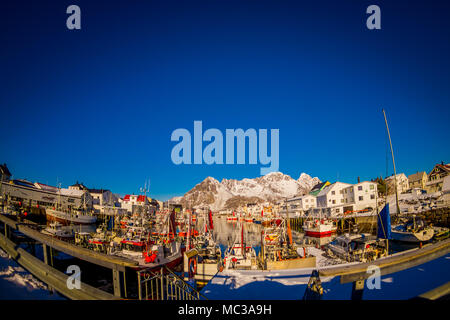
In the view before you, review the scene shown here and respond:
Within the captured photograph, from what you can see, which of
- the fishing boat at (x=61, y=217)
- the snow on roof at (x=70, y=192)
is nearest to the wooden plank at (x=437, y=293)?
the fishing boat at (x=61, y=217)

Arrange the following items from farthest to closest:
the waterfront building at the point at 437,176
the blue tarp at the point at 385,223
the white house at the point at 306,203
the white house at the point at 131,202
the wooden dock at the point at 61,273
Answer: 1. the white house at the point at 131,202
2. the white house at the point at 306,203
3. the waterfront building at the point at 437,176
4. the blue tarp at the point at 385,223
5. the wooden dock at the point at 61,273

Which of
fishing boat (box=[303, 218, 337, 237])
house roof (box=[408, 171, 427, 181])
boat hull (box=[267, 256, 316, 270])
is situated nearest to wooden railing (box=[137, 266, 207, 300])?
boat hull (box=[267, 256, 316, 270])

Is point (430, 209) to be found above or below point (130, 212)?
above

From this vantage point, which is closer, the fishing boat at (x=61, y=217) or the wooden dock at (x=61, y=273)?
the wooden dock at (x=61, y=273)

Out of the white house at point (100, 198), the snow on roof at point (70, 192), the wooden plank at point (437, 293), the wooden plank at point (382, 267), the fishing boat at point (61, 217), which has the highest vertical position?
the wooden plank at point (437, 293)

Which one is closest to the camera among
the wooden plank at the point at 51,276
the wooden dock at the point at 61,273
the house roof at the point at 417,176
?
the wooden plank at the point at 51,276

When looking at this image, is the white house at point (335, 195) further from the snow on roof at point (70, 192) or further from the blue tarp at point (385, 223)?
the snow on roof at point (70, 192)

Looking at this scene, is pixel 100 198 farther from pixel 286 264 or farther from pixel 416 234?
pixel 416 234

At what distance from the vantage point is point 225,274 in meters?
9.95

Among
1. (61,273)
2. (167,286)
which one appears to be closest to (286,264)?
(167,286)
